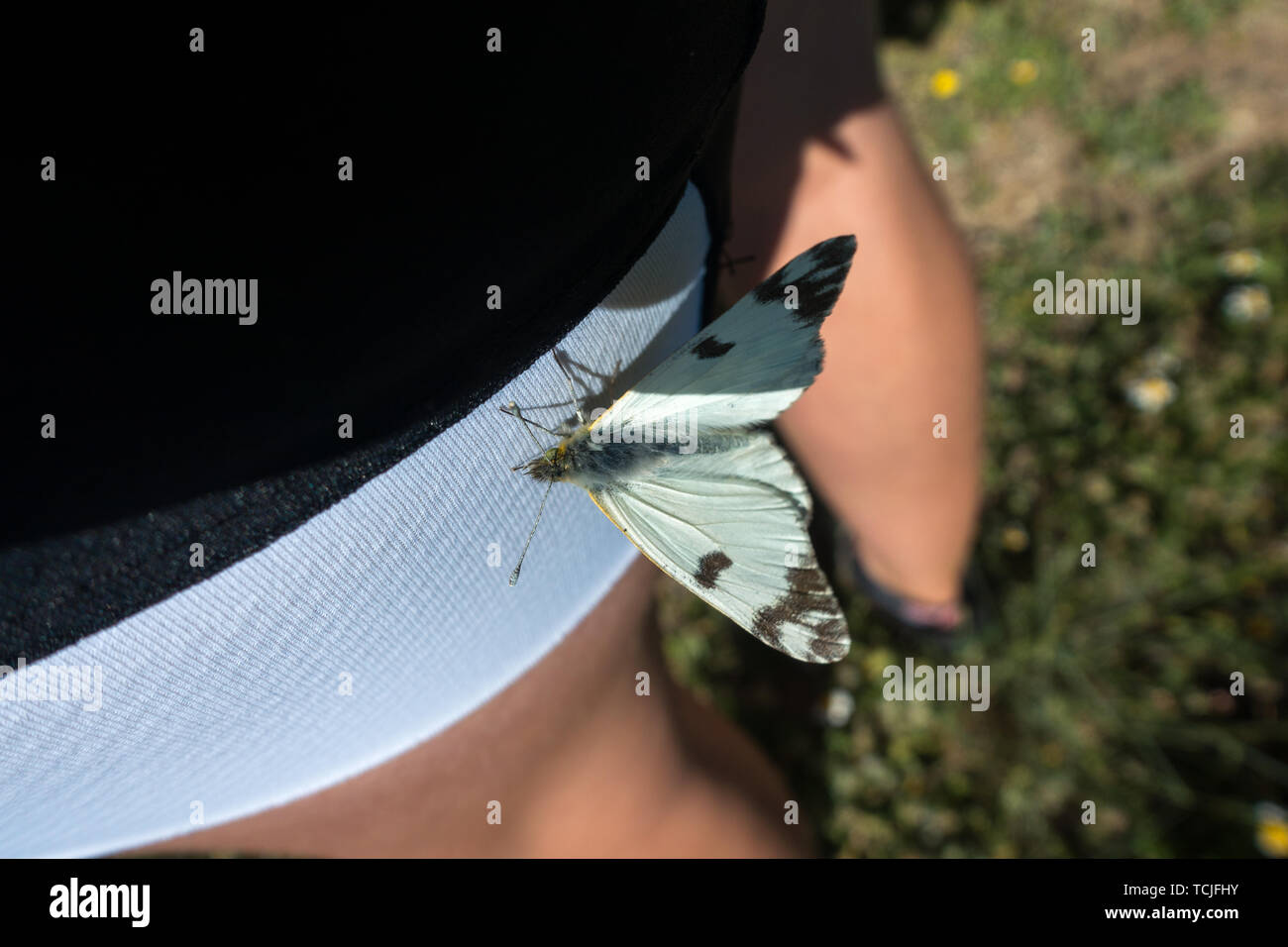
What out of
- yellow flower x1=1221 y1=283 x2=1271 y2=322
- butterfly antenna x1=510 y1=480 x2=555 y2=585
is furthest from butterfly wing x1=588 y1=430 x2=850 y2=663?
yellow flower x1=1221 y1=283 x2=1271 y2=322

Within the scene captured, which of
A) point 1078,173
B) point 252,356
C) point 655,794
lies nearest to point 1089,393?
point 1078,173

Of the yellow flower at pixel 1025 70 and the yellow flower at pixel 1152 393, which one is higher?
the yellow flower at pixel 1025 70
